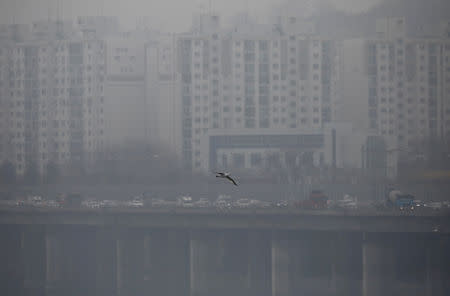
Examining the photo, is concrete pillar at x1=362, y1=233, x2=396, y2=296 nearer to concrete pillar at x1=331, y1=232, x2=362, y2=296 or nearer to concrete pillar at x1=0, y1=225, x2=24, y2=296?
concrete pillar at x1=331, y1=232, x2=362, y2=296

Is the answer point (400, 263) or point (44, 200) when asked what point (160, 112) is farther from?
point (400, 263)

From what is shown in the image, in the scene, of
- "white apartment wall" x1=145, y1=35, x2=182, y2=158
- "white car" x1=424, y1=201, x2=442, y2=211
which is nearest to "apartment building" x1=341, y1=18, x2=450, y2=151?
"white apartment wall" x1=145, y1=35, x2=182, y2=158

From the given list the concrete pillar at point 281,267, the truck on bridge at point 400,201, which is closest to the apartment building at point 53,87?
the truck on bridge at point 400,201

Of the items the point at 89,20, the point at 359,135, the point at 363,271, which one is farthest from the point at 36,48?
the point at 363,271

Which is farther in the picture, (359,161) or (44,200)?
(359,161)

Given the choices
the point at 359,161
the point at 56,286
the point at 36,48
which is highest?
the point at 36,48

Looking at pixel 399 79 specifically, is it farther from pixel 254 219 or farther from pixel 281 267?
pixel 281 267
